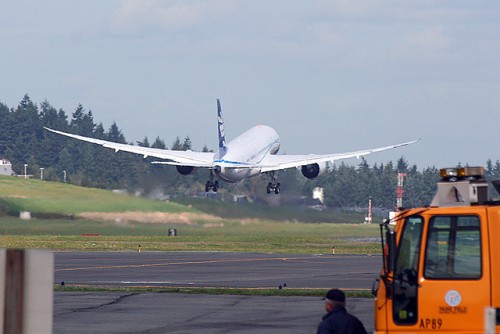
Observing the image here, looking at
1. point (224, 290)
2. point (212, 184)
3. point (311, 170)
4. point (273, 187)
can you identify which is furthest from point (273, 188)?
point (224, 290)

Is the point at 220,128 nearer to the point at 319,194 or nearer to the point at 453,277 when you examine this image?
the point at 319,194

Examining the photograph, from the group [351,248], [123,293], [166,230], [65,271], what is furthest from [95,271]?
[166,230]

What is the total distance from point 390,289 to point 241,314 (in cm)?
1207

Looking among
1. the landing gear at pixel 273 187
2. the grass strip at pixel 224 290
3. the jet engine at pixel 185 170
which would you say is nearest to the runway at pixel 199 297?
the grass strip at pixel 224 290

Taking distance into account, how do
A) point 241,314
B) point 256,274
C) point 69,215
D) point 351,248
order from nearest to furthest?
point 241,314 → point 256,274 → point 351,248 → point 69,215

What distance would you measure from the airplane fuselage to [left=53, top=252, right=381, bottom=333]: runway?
25.8 meters

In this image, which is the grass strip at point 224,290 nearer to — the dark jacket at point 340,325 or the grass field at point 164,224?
the dark jacket at point 340,325

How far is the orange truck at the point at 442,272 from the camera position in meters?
13.2

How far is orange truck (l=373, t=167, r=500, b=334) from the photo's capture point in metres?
13.2

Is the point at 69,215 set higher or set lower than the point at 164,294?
higher

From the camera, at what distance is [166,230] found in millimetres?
74250

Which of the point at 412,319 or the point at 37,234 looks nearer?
the point at 412,319

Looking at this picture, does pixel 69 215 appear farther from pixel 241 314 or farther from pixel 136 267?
pixel 241 314

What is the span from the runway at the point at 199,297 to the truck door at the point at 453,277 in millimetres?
8837
